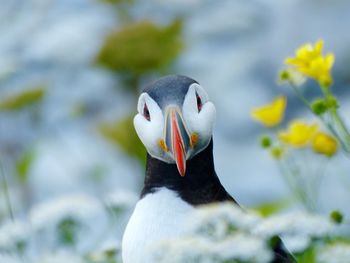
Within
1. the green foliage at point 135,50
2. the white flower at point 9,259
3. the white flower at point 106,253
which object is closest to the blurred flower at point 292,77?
the white flower at point 106,253

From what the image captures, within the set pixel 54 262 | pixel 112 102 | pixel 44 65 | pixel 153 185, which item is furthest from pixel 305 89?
pixel 54 262

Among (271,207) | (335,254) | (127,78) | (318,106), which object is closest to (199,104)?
(318,106)

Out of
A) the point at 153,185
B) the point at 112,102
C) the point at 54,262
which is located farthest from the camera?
the point at 112,102

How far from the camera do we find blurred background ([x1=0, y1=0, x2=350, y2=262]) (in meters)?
3.74

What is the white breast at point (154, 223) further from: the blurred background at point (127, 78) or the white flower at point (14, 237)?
the blurred background at point (127, 78)

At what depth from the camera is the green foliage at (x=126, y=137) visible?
370 cm

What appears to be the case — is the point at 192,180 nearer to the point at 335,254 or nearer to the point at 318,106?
the point at 318,106

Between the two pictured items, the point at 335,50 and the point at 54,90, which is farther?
the point at 335,50

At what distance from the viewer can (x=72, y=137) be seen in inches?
204

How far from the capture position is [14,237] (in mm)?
1861

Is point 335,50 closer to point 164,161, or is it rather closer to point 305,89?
point 305,89

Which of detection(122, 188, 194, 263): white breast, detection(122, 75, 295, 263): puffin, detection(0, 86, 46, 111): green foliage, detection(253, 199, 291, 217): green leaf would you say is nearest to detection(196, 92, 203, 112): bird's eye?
detection(122, 75, 295, 263): puffin

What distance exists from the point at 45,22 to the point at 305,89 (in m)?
1.29

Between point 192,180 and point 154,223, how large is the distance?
0.36 feet
